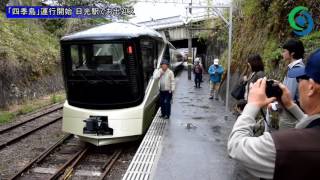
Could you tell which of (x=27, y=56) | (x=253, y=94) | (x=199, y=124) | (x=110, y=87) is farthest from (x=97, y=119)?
(x=27, y=56)

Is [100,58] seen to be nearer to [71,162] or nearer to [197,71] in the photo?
[71,162]

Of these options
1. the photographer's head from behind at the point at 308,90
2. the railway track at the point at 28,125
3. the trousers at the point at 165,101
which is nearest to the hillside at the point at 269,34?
the trousers at the point at 165,101

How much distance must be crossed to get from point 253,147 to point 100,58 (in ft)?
24.3

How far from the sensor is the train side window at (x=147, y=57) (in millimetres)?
9084

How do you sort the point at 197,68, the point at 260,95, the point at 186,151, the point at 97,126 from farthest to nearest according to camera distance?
the point at 197,68 < the point at 97,126 < the point at 186,151 < the point at 260,95

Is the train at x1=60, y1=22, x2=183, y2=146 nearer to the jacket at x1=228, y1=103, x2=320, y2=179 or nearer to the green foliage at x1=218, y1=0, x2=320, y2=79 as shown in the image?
the green foliage at x1=218, y1=0, x2=320, y2=79

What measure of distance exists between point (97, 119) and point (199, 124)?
129 inches

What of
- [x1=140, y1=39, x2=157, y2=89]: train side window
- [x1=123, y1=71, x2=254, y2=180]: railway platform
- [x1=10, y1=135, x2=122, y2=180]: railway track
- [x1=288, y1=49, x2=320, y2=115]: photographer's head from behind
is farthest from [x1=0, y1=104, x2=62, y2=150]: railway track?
[x1=288, y1=49, x2=320, y2=115]: photographer's head from behind

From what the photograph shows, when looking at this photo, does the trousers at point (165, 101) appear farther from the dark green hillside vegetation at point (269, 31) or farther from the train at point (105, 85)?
the dark green hillside vegetation at point (269, 31)

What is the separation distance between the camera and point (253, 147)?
67.7 inches

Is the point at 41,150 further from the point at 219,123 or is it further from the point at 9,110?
the point at 9,110

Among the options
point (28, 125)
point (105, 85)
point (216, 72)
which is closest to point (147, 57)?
point (105, 85)

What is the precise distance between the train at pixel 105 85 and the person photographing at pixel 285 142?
22.0ft

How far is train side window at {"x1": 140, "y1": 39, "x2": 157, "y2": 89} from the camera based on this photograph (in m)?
9.08
